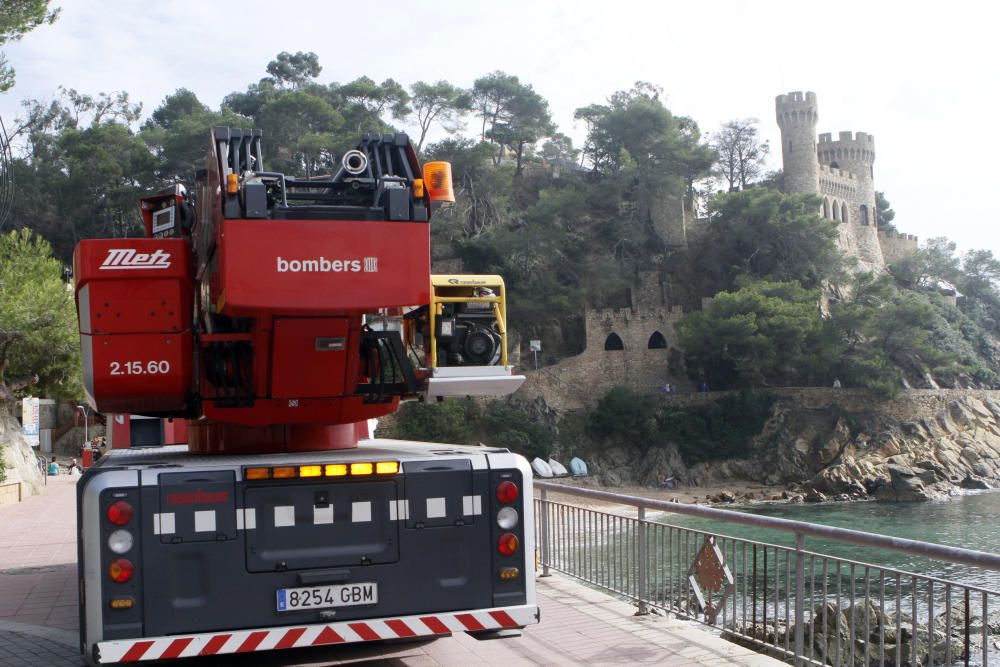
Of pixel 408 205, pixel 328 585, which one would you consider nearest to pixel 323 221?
pixel 408 205

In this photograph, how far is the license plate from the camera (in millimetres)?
5418

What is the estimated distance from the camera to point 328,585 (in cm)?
550

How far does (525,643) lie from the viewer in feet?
24.0

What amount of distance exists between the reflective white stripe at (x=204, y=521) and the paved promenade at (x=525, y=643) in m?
1.12

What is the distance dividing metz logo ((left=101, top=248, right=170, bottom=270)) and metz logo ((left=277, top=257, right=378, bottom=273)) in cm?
112

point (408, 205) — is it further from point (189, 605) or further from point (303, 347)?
point (189, 605)

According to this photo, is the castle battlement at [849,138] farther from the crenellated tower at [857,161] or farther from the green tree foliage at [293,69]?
the green tree foliage at [293,69]

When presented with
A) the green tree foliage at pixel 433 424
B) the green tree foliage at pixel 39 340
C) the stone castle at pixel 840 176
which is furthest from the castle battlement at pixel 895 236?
the green tree foliage at pixel 39 340

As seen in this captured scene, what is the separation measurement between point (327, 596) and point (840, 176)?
7547cm

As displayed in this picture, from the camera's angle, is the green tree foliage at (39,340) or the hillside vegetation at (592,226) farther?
the hillside vegetation at (592,226)

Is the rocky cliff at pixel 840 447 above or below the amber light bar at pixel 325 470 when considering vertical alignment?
below

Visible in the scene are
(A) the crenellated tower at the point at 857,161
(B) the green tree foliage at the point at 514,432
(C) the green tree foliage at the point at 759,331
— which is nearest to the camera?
(B) the green tree foliage at the point at 514,432

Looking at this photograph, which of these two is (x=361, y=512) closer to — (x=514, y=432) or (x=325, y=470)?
(x=325, y=470)

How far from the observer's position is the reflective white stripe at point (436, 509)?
574cm
